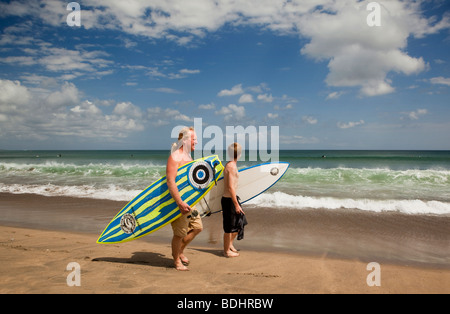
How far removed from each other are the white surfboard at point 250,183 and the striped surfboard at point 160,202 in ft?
1.81

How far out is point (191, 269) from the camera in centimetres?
353

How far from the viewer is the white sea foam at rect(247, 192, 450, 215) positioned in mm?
7279

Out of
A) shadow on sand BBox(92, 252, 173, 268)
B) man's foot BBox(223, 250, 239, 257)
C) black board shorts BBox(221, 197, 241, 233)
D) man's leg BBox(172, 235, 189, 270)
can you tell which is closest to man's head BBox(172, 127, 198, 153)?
black board shorts BBox(221, 197, 241, 233)

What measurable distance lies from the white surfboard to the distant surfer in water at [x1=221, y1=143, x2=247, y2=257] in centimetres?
53

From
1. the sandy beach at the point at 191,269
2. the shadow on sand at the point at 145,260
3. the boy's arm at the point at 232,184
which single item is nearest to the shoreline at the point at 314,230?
the sandy beach at the point at 191,269

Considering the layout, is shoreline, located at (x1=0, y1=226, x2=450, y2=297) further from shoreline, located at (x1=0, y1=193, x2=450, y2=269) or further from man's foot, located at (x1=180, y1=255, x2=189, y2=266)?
shoreline, located at (x1=0, y1=193, x2=450, y2=269)

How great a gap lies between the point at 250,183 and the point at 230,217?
109cm

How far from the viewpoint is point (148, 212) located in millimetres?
3916

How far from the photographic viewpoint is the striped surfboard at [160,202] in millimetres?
3814

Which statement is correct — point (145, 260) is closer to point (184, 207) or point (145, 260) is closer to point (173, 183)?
point (184, 207)

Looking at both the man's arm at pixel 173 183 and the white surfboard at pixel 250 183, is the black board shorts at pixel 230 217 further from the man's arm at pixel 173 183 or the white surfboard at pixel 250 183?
the man's arm at pixel 173 183

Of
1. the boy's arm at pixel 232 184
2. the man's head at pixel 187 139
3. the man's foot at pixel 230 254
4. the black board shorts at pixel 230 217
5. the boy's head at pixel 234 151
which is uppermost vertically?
the man's head at pixel 187 139
